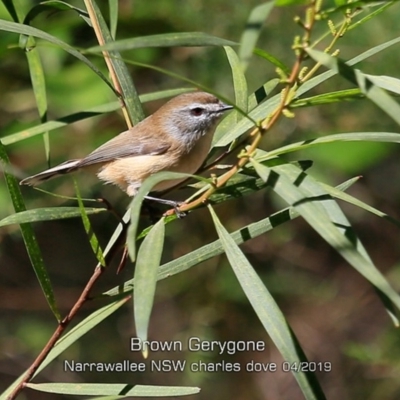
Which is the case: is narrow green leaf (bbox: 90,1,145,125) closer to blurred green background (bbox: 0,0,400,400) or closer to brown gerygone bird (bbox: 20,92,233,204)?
brown gerygone bird (bbox: 20,92,233,204)

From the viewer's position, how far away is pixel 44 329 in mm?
4203

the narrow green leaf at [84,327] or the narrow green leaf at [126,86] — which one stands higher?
the narrow green leaf at [126,86]

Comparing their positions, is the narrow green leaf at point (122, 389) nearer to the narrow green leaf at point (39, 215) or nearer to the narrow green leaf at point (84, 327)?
the narrow green leaf at point (84, 327)

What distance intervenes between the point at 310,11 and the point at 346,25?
25 centimetres

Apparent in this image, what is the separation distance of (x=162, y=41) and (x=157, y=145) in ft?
4.99

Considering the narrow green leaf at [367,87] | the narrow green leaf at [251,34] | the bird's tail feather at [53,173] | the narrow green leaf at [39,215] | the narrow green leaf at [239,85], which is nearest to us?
the narrow green leaf at [251,34]

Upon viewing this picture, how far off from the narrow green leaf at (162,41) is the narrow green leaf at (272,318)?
399 mm

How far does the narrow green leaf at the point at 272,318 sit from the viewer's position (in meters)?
1.22

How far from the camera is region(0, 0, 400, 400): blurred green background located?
135 inches

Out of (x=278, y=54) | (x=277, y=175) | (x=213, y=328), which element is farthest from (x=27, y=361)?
(x=277, y=175)

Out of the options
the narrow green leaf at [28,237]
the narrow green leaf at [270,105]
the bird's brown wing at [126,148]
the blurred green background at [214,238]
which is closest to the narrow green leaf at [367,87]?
the narrow green leaf at [270,105]

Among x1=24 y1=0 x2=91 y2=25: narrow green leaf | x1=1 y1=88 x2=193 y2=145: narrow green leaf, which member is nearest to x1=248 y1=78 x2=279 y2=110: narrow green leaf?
x1=1 y1=88 x2=193 y2=145: narrow green leaf

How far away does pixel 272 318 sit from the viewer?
4.20 ft

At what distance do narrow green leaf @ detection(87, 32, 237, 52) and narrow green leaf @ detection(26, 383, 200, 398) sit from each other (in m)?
0.67
